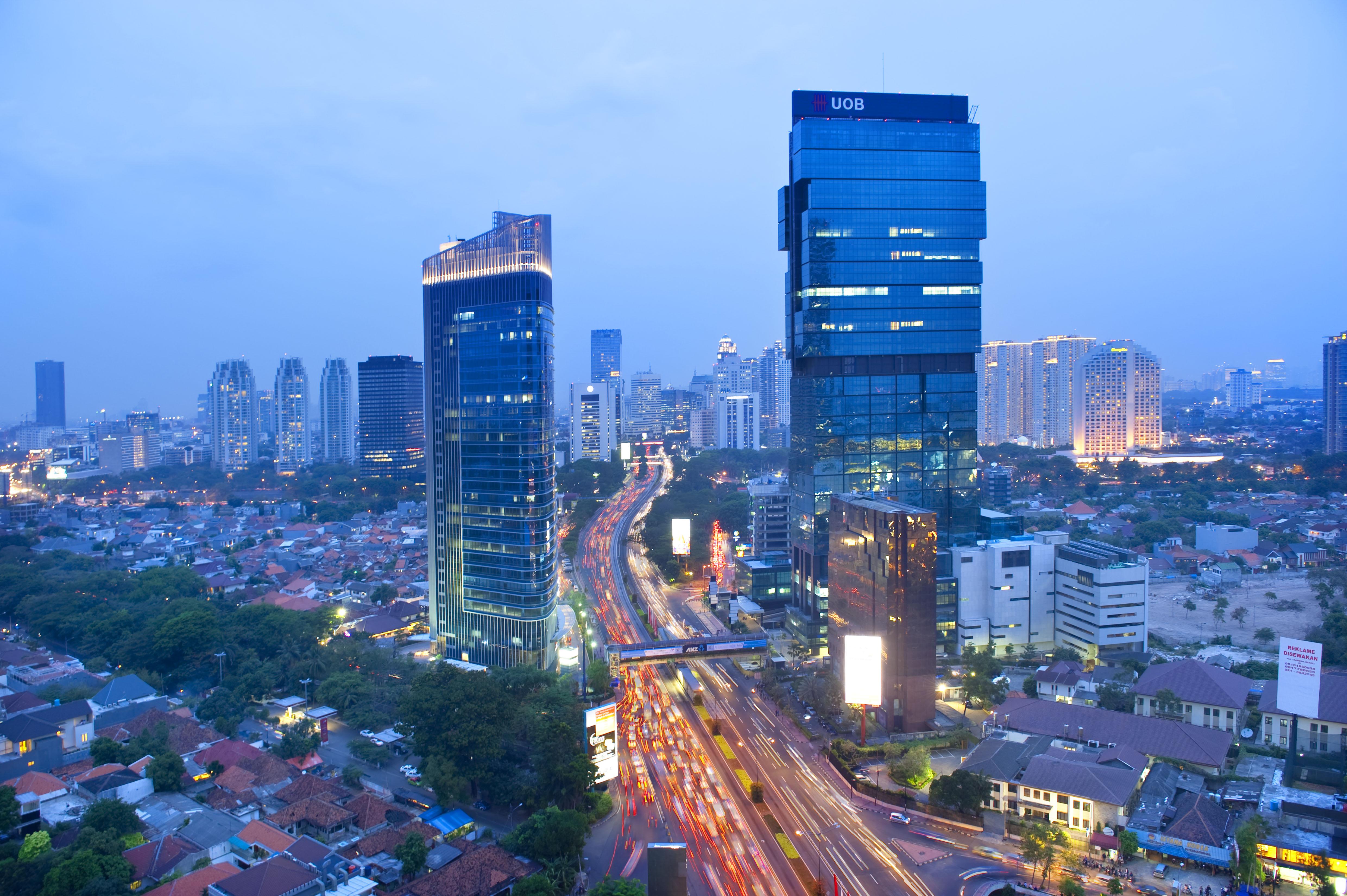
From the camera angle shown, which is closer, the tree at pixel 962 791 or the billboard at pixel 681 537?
the tree at pixel 962 791

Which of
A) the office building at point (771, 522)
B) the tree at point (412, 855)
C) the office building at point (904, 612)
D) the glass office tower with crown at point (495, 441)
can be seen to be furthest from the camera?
the office building at point (771, 522)

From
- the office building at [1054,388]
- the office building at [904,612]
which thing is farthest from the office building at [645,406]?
the office building at [904,612]

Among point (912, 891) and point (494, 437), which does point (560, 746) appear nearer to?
point (912, 891)

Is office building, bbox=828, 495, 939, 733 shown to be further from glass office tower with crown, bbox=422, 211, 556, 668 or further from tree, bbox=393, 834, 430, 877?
tree, bbox=393, 834, 430, 877

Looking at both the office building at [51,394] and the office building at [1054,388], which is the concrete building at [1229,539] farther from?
the office building at [51,394]

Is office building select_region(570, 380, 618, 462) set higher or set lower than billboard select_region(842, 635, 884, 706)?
higher

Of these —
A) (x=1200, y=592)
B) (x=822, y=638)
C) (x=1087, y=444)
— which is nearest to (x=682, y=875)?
(x=822, y=638)

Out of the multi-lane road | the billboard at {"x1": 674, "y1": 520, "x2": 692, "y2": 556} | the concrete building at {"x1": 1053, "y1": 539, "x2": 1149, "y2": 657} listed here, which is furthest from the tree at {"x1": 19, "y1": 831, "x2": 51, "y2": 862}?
the billboard at {"x1": 674, "y1": 520, "x2": 692, "y2": 556}
